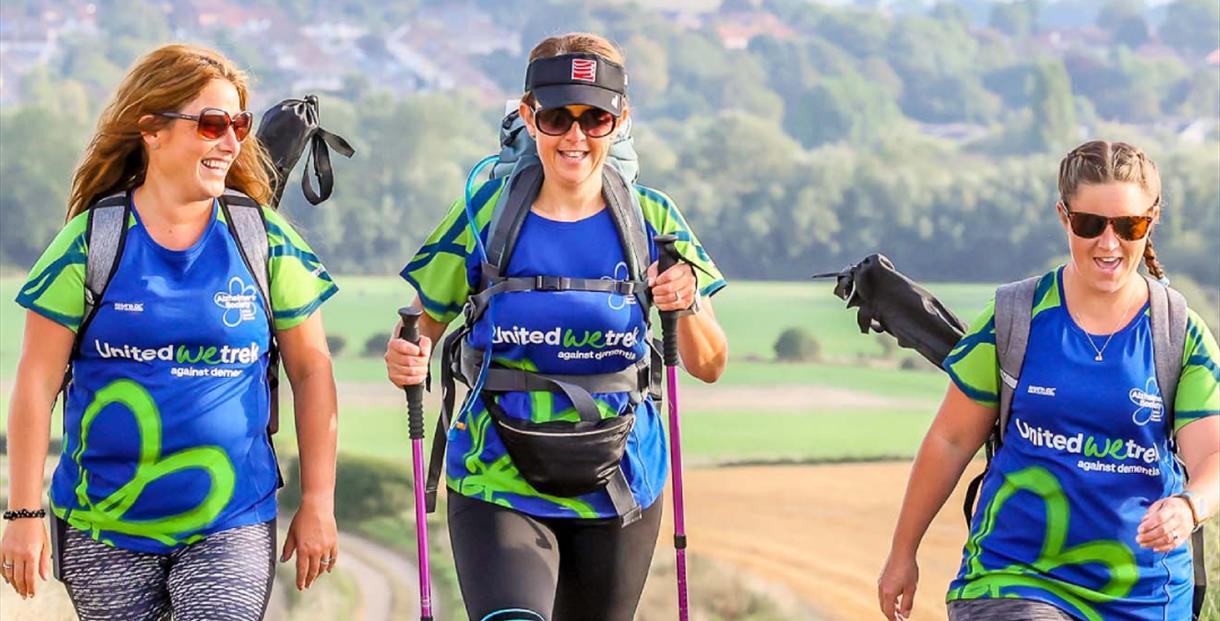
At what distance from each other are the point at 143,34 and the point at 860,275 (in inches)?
2165

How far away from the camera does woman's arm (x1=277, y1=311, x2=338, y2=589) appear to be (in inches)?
148

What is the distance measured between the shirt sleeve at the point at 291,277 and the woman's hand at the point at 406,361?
0.58 ft

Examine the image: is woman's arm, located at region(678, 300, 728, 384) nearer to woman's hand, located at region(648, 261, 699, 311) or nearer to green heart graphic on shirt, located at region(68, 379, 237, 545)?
woman's hand, located at region(648, 261, 699, 311)

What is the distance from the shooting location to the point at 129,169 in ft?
12.5

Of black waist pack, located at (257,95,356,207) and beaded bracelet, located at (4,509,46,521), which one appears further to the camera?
black waist pack, located at (257,95,356,207)

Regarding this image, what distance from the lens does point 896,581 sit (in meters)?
3.91

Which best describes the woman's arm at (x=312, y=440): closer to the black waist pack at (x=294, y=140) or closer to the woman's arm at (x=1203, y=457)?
the black waist pack at (x=294, y=140)

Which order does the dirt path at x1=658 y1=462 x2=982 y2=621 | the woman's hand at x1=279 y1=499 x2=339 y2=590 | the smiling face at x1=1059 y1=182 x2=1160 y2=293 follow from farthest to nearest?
1. the dirt path at x1=658 y1=462 x2=982 y2=621
2. the woman's hand at x1=279 y1=499 x2=339 y2=590
3. the smiling face at x1=1059 y1=182 x2=1160 y2=293

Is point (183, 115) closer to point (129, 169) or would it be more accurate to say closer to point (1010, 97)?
point (129, 169)

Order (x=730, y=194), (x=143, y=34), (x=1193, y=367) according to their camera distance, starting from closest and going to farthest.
Result: 1. (x=1193, y=367)
2. (x=730, y=194)
3. (x=143, y=34)

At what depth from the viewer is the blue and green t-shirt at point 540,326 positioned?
387 cm

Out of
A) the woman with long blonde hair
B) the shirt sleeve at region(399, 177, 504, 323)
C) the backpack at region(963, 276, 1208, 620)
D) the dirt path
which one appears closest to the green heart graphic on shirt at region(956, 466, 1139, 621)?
the backpack at region(963, 276, 1208, 620)

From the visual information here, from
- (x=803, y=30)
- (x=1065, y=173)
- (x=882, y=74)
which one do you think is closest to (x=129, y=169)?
(x=1065, y=173)

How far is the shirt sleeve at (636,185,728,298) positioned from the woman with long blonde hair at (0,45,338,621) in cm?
78
